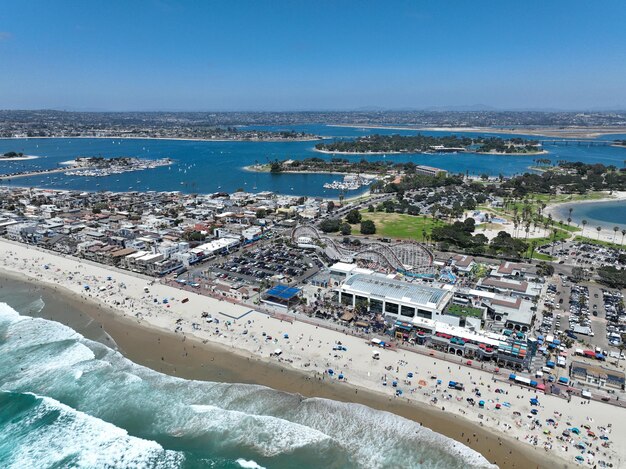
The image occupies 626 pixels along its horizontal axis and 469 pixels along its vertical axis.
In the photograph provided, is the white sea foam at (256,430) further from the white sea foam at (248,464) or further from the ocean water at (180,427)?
the white sea foam at (248,464)

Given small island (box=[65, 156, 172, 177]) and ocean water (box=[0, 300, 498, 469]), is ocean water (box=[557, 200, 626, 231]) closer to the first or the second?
ocean water (box=[0, 300, 498, 469])

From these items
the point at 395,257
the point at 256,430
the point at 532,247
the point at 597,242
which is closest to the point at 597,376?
the point at 256,430

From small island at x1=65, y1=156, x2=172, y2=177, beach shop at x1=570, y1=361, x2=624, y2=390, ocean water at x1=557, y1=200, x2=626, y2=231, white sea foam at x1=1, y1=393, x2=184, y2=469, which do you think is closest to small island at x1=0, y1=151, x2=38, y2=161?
small island at x1=65, y1=156, x2=172, y2=177

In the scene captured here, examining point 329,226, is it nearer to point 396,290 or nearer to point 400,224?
point 400,224

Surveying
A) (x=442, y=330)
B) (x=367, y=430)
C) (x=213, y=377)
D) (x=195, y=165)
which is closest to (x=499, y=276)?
(x=442, y=330)

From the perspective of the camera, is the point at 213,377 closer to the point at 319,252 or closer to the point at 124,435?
the point at 124,435
